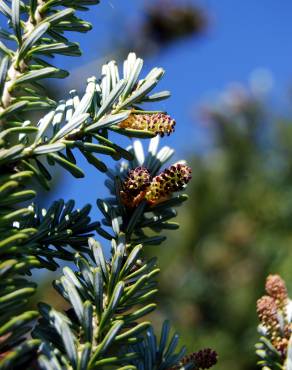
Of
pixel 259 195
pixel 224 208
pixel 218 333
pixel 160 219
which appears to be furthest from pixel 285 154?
pixel 160 219

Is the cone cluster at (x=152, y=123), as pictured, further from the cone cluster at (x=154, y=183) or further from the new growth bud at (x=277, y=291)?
the new growth bud at (x=277, y=291)

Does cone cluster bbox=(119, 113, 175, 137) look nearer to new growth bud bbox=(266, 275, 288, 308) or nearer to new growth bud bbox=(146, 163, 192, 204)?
new growth bud bbox=(146, 163, 192, 204)

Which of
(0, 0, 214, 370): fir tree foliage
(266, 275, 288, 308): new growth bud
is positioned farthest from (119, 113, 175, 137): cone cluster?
(266, 275, 288, 308): new growth bud

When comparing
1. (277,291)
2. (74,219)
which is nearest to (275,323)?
(277,291)

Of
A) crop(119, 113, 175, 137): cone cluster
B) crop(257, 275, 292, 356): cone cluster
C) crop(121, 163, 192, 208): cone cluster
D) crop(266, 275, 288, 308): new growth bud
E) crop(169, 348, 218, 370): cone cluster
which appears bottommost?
crop(169, 348, 218, 370): cone cluster

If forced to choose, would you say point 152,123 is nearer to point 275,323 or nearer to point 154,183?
point 154,183

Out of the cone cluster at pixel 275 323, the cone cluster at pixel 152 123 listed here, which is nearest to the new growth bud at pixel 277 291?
the cone cluster at pixel 275 323

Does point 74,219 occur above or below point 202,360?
above
